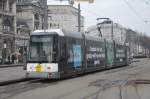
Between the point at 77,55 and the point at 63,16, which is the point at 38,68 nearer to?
the point at 77,55

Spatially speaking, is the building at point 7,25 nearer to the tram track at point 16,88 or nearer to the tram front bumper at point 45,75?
the tram front bumper at point 45,75

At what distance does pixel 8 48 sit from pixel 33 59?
61.2 metres

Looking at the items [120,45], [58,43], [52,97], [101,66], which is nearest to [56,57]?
[58,43]

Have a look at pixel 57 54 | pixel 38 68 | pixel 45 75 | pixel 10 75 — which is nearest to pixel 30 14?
pixel 10 75

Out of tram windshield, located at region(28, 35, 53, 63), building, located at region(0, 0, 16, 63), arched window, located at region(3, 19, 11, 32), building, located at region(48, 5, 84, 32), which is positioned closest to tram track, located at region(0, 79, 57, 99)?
tram windshield, located at region(28, 35, 53, 63)

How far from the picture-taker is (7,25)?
89562mm

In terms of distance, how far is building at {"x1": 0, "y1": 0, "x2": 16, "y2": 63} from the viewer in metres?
85.0

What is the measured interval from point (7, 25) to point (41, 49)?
6482cm

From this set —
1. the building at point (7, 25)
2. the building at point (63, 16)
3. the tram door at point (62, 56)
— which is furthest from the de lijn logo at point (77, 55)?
the building at point (63, 16)

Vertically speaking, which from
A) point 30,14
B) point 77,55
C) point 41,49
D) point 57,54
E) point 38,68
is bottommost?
point 38,68

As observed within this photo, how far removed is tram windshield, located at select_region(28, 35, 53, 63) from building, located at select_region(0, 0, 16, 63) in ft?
187

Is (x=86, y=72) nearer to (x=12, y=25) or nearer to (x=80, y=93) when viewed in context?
(x=80, y=93)

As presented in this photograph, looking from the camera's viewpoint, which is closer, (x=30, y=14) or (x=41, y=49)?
(x=41, y=49)

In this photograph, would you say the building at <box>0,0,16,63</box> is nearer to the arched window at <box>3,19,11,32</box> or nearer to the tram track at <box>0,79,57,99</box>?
the arched window at <box>3,19,11,32</box>
